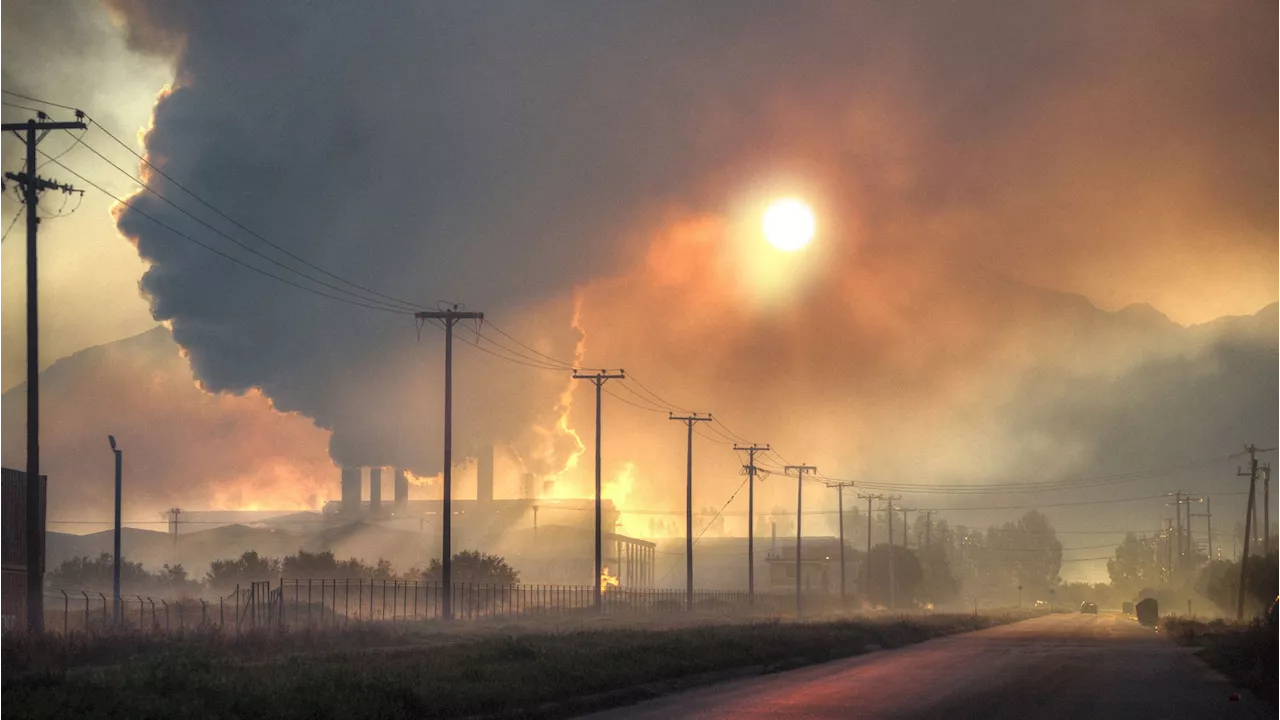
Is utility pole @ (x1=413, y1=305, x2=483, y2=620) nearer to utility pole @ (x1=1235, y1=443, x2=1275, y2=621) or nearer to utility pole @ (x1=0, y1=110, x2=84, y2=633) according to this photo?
utility pole @ (x1=0, y1=110, x2=84, y2=633)

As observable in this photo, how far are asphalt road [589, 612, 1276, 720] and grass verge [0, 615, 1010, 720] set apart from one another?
137 centimetres

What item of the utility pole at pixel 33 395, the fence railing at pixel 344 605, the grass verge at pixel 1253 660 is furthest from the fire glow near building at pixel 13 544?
the grass verge at pixel 1253 660

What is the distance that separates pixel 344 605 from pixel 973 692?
69.3 m

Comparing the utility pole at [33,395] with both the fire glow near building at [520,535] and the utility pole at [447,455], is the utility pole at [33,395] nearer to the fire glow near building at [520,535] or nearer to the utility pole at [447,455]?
the utility pole at [447,455]

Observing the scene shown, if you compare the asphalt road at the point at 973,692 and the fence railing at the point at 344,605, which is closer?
the asphalt road at the point at 973,692

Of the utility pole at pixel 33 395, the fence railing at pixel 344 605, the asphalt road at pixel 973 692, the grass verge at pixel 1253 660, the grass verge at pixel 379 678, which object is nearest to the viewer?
the grass verge at pixel 379 678

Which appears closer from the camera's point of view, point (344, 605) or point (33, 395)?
point (33, 395)

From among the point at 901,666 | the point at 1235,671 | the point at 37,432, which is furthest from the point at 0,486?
the point at 1235,671

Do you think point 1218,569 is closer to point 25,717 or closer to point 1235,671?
point 1235,671

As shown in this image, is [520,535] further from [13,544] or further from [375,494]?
[13,544]

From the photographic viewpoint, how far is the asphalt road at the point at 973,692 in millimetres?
23078

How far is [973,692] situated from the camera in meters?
27.4

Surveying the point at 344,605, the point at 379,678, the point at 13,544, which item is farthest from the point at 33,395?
the point at 344,605

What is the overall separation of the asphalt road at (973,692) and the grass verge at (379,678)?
4.51 ft
